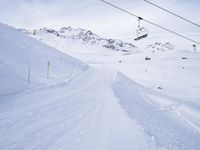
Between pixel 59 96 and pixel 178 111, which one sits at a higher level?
pixel 59 96

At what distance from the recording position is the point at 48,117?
9750 millimetres

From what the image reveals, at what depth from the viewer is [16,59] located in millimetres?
23781

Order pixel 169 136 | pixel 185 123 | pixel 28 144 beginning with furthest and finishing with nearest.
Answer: pixel 185 123, pixel 169 136, pixel 28 144

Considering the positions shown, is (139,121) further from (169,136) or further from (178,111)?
(178,111)

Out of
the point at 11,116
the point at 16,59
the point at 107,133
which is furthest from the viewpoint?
the point at 16,59

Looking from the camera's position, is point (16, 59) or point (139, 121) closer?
point (139, 121)

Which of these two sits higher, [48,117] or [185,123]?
[48,117]

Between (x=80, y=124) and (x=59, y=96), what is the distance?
487 cm

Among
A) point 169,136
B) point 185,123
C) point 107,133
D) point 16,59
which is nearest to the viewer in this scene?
point 107,133

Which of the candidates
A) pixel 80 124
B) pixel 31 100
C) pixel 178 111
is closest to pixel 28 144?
pixel 80 124

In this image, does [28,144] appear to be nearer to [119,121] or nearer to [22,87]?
[119,121]

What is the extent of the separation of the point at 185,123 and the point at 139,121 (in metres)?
4.97

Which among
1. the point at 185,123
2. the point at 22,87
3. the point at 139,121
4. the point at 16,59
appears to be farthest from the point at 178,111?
the point at 16,59

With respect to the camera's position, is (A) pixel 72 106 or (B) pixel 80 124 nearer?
(B) pixel 80 124
